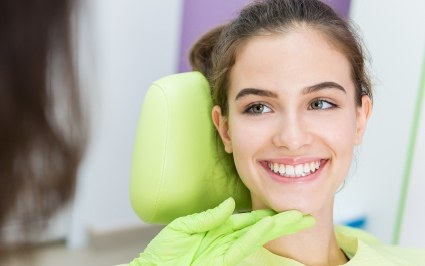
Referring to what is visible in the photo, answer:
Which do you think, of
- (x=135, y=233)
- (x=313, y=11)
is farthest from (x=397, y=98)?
(x=135, y=233)

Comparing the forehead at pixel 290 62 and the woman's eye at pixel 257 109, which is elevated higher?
the forehead at pixel 290 62

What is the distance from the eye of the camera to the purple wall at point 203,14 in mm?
2018

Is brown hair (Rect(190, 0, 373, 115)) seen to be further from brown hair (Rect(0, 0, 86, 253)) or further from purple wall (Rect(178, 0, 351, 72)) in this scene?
brown hair (Rect(0, 0, 86, 253))

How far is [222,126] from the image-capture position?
4.55 ft

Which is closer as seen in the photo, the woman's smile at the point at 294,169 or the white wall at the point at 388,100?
the woman's smile at the point at 294,169

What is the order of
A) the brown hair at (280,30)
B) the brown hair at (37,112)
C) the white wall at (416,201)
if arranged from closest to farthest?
the brown hair at (37,112), the brown hair at (280,30), the white wall at (416,201)

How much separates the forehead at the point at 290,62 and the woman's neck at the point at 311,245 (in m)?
0.30

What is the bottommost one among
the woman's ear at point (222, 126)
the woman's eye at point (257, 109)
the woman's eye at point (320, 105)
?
the woman's ear at point (222, 126)

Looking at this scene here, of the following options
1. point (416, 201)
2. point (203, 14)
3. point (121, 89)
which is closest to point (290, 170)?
point (416, 201)

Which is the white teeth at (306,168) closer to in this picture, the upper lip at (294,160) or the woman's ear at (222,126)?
the upper lip at (294,160)

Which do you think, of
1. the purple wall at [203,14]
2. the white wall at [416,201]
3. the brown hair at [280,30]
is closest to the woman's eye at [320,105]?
the brown hair at [280,30]

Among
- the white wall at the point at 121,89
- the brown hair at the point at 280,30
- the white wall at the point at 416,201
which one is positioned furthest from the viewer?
the white wall at the point at 121,89

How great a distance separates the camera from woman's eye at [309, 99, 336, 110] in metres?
1.29

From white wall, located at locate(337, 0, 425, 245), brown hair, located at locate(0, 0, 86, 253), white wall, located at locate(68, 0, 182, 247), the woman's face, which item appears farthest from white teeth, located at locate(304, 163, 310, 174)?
white wall, located at locate(68, 0, 182, 247)
